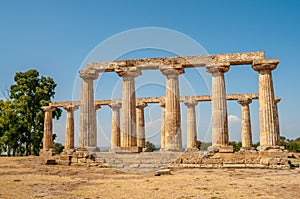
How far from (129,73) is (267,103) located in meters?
12.3

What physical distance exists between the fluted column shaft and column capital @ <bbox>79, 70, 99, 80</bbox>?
548 inches

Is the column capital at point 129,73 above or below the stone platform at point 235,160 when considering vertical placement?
above

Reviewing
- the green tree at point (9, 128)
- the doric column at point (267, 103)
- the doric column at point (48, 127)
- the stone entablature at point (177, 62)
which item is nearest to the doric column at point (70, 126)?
the doric column at point (48, 127)

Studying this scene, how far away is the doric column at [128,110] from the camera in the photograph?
28984 millimetres

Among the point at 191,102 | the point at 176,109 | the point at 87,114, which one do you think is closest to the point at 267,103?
the point at 176,109

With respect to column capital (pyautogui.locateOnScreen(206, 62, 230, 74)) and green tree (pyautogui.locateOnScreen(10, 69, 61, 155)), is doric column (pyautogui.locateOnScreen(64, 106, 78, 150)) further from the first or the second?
column capital (pyautogui.locateOnScreen(206, 62, 230, 74))

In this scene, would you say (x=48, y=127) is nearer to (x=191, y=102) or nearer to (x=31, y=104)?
(x=31, y=104)

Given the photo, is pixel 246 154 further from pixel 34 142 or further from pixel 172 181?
pixel 34 142

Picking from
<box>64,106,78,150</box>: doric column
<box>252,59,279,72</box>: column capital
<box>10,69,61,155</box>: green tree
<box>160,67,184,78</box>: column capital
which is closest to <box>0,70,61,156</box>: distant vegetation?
<box>10,69,61,155</box>: green tree

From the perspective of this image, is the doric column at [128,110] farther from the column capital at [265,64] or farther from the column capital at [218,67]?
the column capital at [265,64]

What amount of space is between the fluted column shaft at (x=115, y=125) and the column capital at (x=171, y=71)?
16.7m

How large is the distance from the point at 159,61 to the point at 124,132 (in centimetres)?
723

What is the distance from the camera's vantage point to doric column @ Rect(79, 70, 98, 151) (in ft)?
97.9

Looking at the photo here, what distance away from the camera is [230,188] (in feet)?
45.3
